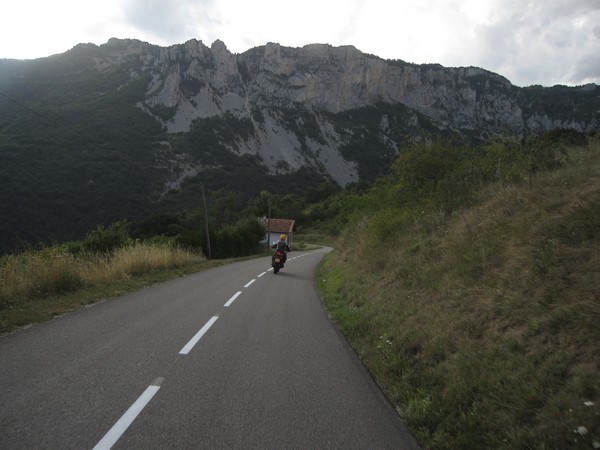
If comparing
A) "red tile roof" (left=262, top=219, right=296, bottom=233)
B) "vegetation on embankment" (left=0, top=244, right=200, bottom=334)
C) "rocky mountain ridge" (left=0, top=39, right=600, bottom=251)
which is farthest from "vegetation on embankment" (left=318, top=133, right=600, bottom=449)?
"red tile roof" (left=262, top=219, right=296, bottom=233)

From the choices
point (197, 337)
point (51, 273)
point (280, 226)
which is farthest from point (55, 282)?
point (280, 226)

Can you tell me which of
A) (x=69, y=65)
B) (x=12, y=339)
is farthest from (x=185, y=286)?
(x=69, y=65)

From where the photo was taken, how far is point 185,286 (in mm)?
12031

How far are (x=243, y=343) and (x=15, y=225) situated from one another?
44.4 metres

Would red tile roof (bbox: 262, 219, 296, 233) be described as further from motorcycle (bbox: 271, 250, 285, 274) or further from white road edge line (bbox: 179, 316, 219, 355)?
white road edge line (bbox: 179, 316, 219, 355)

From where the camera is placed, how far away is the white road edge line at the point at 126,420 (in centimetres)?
269

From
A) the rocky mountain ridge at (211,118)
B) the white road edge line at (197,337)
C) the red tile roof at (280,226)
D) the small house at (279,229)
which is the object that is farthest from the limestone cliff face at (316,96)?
the white road edge line at (197,337)

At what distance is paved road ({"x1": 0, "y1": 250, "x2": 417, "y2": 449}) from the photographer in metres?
2.90

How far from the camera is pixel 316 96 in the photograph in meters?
160

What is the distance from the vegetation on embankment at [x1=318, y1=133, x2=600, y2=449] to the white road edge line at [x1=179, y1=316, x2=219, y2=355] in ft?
7.86

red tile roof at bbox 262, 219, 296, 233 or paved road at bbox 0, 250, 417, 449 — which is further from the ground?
red tile roof at bbox 262, 219, 296, 233

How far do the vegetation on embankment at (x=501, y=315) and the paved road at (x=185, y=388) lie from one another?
1.74 feet

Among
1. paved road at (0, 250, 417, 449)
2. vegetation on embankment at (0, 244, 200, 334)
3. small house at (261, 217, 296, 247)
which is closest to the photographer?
paved road at (0, 250, 417, 449)

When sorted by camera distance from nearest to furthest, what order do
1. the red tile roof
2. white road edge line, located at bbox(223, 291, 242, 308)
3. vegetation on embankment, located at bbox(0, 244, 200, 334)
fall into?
vegetation on embankment, located at bbox(0, 244, 200, 334)
white road edge line, located at bbox(223, 291, 242, 308)
the red tile roof
